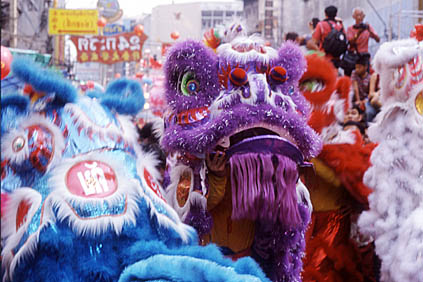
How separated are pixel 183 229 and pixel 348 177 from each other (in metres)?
1.36

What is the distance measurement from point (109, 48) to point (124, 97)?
36.2ft

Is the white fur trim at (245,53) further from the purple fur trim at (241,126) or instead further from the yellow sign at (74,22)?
the yellow sign at (74,22)

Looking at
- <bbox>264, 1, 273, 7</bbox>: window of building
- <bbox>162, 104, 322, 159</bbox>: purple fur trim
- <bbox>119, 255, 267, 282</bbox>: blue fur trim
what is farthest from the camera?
<bbox>264, 1, 273, 7</bbox>: window of building

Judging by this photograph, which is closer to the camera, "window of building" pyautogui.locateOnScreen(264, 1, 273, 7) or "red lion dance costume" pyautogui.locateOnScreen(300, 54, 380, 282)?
"red lion dance costume" pyautogui.locateOnScreen(300, 54, 380, 282)

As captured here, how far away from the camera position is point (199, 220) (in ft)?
5.94

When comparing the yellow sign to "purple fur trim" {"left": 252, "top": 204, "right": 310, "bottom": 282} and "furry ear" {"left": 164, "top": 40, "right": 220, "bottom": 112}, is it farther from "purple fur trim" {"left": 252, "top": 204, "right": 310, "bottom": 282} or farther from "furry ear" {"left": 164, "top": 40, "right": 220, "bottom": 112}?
"purple fur trim" {"left": 252, "top": 204, "right": 310, "bottom": 282}

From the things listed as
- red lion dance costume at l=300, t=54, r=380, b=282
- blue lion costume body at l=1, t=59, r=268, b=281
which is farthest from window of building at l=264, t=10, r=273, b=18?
blue lion costume body at l=1, t=59, r=268, b=281

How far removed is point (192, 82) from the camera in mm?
1845

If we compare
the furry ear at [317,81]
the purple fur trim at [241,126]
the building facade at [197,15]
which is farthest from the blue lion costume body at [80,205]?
the furry ear at [317,81]

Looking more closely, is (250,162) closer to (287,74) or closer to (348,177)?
(287,74)

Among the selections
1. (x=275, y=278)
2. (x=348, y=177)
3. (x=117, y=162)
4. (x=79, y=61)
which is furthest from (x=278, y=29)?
(x=79, y=61)

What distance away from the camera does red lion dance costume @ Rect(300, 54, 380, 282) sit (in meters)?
2.24

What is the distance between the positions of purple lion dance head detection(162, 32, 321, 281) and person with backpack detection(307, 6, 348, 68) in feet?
6.54

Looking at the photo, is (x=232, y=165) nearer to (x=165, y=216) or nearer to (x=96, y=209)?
(x=165, y=216)
